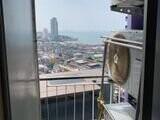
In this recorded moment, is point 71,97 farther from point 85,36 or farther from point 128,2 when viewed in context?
point 128,2

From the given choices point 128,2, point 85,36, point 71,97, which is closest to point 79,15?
point 85,36

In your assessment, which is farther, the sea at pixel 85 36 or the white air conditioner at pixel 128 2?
the sea at pixel 85 36

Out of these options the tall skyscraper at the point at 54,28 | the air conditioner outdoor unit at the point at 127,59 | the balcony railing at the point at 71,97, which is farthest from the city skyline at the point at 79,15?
the balcony railing at the point at 71,97

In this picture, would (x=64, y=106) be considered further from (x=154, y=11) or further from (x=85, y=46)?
(x=154, y=11)

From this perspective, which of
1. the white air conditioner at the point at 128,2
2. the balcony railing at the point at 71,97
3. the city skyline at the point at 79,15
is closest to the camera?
the white air conditioner at the point at 128,2

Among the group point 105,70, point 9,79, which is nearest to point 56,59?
point 105,70

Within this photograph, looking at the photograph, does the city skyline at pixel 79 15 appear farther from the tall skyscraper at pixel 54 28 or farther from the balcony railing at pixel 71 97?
the balcony railing at pixel 71 97
